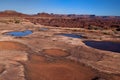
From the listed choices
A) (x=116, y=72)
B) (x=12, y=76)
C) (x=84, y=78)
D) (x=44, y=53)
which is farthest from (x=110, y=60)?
(x=12, y=76)

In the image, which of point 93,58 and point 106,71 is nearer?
point 106,71

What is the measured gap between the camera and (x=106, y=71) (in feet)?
37.4

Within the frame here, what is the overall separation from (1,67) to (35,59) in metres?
2.91

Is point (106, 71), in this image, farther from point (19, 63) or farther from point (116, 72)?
point (19, 63)

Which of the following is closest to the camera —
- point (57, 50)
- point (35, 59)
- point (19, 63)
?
point (19, 63)

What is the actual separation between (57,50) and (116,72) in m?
6.71

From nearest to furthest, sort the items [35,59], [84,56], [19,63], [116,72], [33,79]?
[33,79]
[116,72]
[19,63]
[35,59]
[84,56]

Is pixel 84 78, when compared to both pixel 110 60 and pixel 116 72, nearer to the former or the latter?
pixel 116 72

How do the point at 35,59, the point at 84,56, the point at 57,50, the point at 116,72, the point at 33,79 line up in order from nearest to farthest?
the point at 33,79, the point at 116,72, the point at 35,59, the point at 84,56, the point at 57,50

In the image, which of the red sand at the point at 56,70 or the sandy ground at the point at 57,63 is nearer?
the red sand at the point at 56,70

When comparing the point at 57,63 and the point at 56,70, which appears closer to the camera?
the point at 56,70

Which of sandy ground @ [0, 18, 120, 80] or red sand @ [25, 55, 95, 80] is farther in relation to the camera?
sandy ground @ [0, 18, 120, 80]

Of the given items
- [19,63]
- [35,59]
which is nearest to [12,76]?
[19,63]

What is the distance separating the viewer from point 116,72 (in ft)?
37.1
